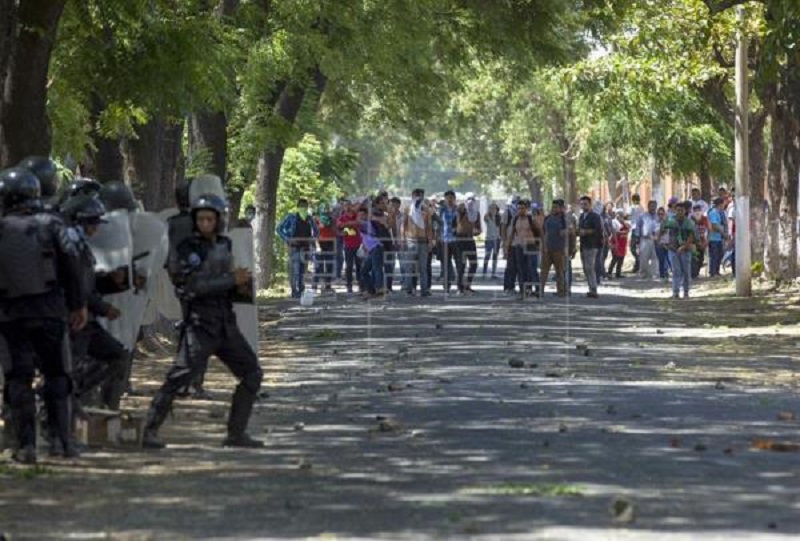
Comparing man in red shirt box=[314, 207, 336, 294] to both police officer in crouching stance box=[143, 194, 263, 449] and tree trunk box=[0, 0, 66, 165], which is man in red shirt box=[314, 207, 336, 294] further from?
police officer in crouching stance box=[143, 194, 263, 449]

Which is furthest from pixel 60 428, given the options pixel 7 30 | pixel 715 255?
pixel 715 255

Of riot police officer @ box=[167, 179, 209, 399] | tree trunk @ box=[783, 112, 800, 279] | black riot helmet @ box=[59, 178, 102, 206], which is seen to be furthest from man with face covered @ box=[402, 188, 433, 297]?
black riot helmet @ box=[59, 178, 102, 206]

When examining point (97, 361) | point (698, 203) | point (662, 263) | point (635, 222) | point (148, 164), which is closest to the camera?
point (97, 361)

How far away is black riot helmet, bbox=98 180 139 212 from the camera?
15961 mm

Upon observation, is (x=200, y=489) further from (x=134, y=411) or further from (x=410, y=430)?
(x=134, y=411)

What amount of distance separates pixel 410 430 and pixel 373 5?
74.2ft

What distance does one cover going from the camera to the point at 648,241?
52312mm

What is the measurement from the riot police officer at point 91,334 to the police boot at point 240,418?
0.97m

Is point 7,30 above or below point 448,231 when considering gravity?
above

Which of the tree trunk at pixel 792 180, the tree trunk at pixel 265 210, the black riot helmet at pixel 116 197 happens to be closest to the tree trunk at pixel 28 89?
the black riot helmet at pixel 116 197

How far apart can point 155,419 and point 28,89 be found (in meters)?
5.18

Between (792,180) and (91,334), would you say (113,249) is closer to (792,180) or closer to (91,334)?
(91,334)

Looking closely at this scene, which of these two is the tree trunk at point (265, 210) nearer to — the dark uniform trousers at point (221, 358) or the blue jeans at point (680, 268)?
the blue jeans at point (680, 268)

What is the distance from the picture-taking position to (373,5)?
1490 inches
